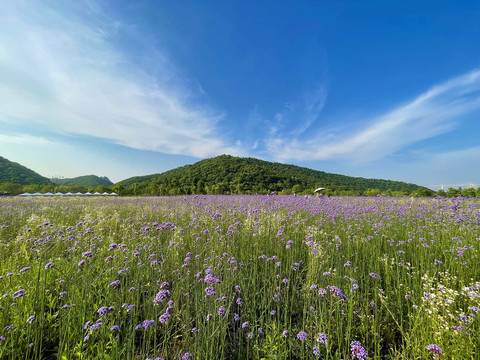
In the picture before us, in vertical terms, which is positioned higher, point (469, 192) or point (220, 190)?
point (469, 192)

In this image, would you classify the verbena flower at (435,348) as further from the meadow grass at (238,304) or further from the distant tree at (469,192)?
the distant tree at (469,192)

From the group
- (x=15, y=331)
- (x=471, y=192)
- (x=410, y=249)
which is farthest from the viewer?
(x=471, y=192)

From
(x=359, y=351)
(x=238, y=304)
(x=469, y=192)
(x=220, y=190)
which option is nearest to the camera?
(x=359, y=351)

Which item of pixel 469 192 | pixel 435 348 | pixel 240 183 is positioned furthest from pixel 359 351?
pixel 469 192

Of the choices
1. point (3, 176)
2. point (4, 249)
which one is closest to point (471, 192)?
point (4, 249)

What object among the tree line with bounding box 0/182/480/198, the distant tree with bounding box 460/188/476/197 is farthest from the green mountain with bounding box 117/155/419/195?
the distant tree with bounding box 460/188/476/197

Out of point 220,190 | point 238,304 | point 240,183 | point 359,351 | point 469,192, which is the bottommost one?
point 238,304

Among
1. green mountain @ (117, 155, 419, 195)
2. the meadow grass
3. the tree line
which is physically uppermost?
green mountain @ (117, 155, 419, 195)

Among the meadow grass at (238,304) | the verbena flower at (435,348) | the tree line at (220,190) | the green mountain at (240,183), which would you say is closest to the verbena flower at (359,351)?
the meadow grass at (238,304)

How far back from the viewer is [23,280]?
240 centimetres

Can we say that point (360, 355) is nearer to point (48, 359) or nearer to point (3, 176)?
point (48, 359)

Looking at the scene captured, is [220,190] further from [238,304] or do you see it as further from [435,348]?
[435,348]

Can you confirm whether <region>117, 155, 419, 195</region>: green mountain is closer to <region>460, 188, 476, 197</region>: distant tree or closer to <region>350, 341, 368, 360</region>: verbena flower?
<region>460, 188, 476, 197</region>: distant tree

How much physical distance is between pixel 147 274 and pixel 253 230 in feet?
7.11
